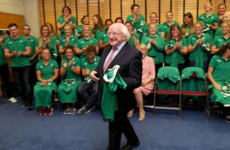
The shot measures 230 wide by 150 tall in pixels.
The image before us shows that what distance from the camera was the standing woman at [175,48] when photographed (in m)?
4.34

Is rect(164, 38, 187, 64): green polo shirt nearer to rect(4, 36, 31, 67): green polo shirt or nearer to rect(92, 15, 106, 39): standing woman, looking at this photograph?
rect(92, 15, 106, 39): standing woman

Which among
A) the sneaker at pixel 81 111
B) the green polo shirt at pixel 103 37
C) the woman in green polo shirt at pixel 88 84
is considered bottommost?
the sneaker at pixel 81 111

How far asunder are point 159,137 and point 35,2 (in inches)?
199

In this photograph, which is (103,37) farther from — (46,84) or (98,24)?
(46,84)

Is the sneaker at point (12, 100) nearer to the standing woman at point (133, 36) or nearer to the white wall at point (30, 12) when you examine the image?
the white wall at point (30, 12)

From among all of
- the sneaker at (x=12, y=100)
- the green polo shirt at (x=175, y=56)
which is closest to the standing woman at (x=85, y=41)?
the green polo shirt at (x=175, y=56)

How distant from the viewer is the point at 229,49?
3.62 metres

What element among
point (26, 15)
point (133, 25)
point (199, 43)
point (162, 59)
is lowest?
point (162, 59)

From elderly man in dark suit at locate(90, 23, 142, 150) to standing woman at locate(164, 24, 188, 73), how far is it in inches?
92.3

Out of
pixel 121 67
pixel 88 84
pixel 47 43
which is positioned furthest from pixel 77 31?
pixel 121 67

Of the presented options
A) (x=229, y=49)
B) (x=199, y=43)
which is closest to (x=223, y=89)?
(x=229, y=49)

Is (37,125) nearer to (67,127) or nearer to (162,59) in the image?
(67,127)

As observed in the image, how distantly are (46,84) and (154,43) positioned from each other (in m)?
2.21

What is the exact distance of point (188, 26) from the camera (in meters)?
4.69
